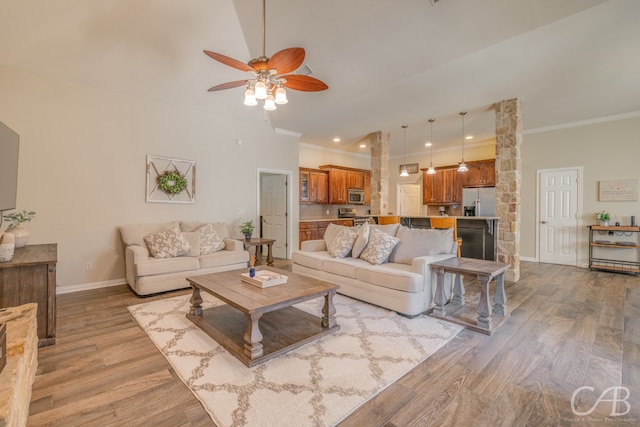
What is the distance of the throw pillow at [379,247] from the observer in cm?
364

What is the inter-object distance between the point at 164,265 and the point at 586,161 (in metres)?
7.76

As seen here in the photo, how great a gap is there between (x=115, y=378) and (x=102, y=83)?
4048 mm

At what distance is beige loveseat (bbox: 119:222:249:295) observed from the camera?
3.77 metres

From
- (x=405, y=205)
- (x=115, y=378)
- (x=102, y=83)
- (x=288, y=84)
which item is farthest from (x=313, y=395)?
(x=405, y=205)

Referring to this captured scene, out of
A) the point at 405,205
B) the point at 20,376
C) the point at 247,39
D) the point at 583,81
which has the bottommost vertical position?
the point at 20,376

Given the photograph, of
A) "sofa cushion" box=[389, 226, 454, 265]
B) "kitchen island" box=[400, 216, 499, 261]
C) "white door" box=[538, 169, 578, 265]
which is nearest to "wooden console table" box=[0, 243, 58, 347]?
"sofa cushion" box=[389, 226, 454, 265]

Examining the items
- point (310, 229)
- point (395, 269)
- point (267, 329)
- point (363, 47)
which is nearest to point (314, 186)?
point (310, 229)

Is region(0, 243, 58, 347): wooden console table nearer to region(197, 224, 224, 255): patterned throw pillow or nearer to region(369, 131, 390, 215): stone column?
region(197, 224, 224, 255): patterned throw pillow

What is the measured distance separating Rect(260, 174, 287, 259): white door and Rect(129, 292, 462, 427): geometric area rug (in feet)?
12.2

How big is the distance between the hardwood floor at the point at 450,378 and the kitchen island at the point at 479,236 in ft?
6.26

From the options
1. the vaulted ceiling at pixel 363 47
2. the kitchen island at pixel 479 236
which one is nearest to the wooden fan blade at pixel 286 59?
the vaulted ceiling at pixel 363 47

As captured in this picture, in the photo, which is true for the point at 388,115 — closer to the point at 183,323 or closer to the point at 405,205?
the point at 405,205

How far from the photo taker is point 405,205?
917 centimetres

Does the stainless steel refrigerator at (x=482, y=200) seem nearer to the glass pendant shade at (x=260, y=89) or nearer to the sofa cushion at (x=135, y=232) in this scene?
the glass pendant shade at (x=260, y=89)
